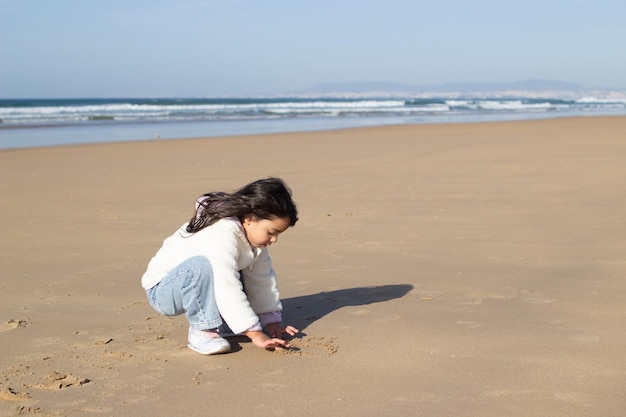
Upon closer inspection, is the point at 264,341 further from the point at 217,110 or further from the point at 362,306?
the point at 217,110

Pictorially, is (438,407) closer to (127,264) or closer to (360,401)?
(360,401)

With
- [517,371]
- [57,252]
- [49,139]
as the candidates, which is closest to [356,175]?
[57,252]

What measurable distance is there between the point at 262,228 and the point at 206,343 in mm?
520

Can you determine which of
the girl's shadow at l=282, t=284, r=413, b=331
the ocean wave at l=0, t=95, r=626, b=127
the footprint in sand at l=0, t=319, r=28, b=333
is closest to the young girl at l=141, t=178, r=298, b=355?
the girl's shadow at l=282, t=284, r=413, b=331

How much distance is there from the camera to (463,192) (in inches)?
302

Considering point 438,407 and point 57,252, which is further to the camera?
point 57,252

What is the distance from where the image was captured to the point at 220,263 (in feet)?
10.5

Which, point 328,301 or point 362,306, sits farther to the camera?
point 328,301

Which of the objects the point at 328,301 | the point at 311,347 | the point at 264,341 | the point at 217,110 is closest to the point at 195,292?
the point at 264,341

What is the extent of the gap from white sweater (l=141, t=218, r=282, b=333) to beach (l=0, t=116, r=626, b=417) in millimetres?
180

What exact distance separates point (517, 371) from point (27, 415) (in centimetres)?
168

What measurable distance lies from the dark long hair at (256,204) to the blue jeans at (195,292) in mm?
189

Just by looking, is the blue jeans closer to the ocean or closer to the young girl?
the young girl

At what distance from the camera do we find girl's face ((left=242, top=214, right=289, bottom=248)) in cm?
328
